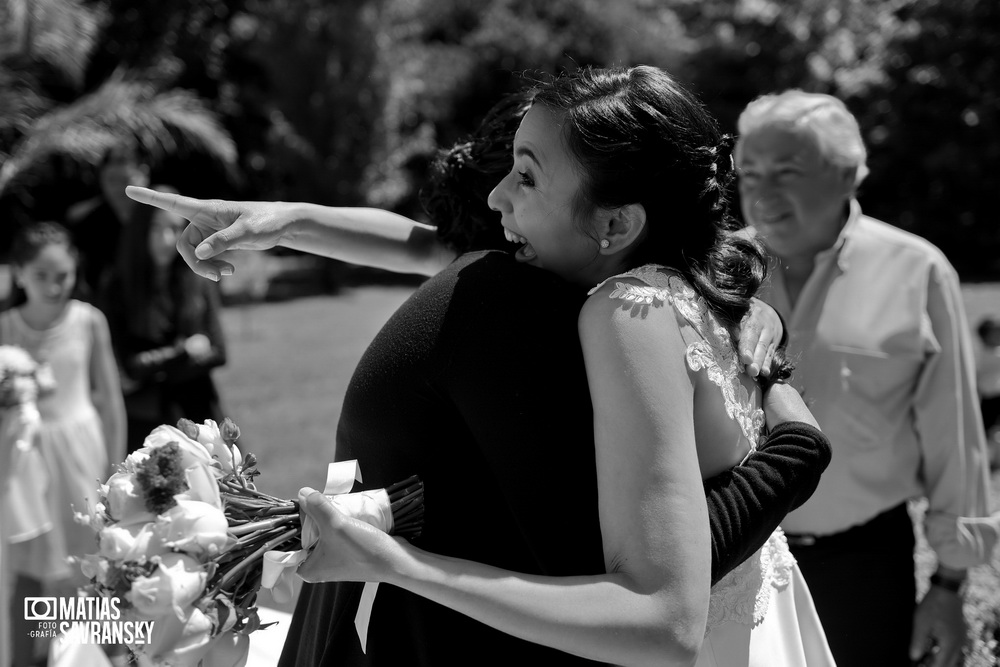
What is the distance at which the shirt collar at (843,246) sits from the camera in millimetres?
2914

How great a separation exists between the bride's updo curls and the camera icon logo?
3237mm

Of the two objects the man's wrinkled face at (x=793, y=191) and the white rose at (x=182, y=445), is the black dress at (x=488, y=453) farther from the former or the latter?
the man's wrinkled face at (x=793, y=191)

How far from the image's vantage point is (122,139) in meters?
9.78

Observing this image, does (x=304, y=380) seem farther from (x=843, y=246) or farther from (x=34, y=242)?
(x=843, y=246)

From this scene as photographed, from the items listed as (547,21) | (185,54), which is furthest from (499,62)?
(185,54)

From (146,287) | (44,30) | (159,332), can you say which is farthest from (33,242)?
(44,30)

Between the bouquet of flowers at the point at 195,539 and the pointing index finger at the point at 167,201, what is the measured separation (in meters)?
0.52

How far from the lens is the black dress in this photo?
4.73 feet

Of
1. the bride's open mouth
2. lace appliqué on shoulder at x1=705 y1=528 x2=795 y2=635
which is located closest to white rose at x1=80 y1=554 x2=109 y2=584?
the bride's open mouth

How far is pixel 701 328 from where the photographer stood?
5.04ft

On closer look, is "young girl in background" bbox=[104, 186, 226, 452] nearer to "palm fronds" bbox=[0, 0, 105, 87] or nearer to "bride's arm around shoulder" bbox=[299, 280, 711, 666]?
"bride's arm around shoulder" bbox=[299, 280, 711, 666]

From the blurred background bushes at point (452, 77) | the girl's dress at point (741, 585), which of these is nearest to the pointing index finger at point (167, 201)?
the girl's dress at point (741, 585)

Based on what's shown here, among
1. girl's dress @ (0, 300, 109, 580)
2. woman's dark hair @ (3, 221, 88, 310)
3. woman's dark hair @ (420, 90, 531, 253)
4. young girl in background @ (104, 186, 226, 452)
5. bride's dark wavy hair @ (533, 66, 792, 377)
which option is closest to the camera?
bride's dark wavy hair @ (533, 66, 792, 377)

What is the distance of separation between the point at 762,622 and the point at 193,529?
1.07m
